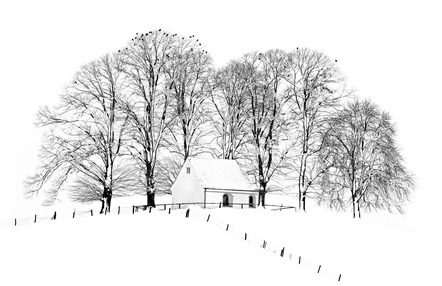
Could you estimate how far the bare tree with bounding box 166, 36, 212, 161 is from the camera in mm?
59438

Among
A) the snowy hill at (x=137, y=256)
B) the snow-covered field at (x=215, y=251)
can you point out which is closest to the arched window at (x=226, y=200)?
the snow-covered field at (x=215, y=251)

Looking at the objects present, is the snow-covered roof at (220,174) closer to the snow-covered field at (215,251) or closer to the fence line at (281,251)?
the snow-covered field at (215,251)

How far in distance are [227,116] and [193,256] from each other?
87.6 feet

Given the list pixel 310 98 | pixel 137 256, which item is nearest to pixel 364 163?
pixel 310 98

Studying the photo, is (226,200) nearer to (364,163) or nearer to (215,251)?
(364,163)

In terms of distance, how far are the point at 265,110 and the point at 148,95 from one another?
11.3 meters

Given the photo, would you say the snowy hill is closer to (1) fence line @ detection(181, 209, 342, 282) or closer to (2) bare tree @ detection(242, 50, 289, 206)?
(1) fence line @ detection(181, 209, 342, 282)

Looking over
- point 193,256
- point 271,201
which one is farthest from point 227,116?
point 193,256

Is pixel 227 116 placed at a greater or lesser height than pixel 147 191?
greater

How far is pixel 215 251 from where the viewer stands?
1576 inches

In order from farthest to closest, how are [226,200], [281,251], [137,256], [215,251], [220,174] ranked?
[226,200] → [220,174] → [281,251] → [215,251] → [137,256]

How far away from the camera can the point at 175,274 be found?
3497 cm

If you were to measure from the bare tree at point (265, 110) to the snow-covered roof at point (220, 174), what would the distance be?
66.2 inches

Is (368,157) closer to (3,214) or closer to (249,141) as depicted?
(249,141)
